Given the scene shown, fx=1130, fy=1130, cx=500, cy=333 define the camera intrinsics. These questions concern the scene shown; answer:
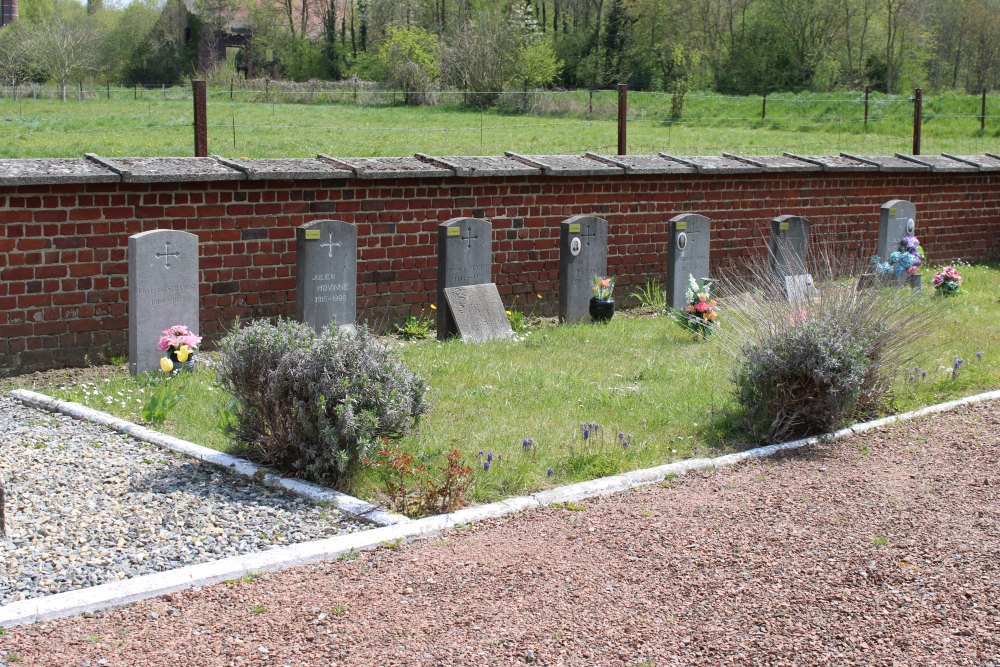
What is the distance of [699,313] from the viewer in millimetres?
10711

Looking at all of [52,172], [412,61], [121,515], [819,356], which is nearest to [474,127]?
[52,172]

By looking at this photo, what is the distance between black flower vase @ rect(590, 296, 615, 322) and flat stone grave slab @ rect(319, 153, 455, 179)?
79.6 inches

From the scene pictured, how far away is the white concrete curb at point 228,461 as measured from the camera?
18.3 ft

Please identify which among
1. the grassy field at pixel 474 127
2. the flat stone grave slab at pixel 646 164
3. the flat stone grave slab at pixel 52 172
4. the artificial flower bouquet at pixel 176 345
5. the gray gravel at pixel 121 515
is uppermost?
the grassy field at pixel 474 127

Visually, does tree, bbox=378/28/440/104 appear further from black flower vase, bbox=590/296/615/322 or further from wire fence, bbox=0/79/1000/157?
black flower vase, bbox=590/296/615/322

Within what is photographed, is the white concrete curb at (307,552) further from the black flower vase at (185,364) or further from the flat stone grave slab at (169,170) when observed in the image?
the flat stone grave slab at (169,170)

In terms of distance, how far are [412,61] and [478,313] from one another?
32.0 meters

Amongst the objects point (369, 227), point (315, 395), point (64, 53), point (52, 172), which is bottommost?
point (315, 395)

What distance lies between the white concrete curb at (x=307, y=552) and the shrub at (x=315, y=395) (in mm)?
515

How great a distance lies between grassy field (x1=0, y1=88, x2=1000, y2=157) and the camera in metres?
20.2

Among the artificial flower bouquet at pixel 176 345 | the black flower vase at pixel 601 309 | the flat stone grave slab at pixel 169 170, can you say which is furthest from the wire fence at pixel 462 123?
the artificial flower bouquet at pixel 176 345

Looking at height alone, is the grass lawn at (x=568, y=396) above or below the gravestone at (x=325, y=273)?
below

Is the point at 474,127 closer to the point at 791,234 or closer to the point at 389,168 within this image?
the point at 791,234

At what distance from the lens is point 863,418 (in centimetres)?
763
